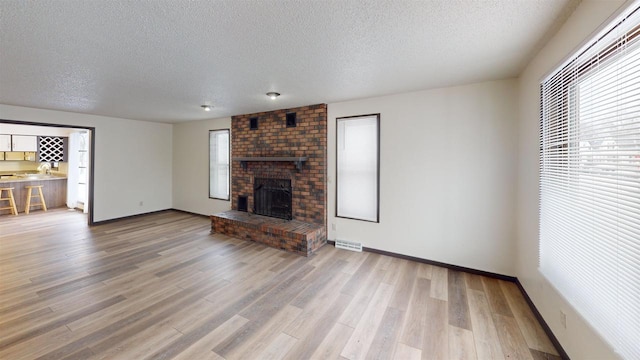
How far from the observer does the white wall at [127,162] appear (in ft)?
17.8

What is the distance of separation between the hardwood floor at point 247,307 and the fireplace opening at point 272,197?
97 cm

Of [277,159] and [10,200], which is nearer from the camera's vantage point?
[277,159]

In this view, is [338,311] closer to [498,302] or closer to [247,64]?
[498,302]

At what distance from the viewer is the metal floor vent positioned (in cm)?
402

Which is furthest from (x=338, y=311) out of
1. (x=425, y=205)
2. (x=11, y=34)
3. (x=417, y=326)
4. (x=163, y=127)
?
(x=163, y=127)

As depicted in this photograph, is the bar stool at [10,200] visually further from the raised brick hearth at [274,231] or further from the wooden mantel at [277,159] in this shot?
the wooden mantel at [277,159]

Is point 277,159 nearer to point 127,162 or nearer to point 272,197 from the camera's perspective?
point 272,197

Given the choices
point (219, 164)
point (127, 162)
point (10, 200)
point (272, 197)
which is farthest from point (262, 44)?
point (10, 200)

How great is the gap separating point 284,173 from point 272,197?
58 centimetres

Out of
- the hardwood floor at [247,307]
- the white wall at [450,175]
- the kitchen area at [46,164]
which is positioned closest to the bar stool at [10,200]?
the kitchen area at [46,164]

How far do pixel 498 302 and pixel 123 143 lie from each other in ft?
24.9

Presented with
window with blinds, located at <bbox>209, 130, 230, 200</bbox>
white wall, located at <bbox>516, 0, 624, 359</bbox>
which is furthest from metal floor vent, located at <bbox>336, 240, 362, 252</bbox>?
window with blinds, located at <bbox>209, 130, 230, 200</bbox>

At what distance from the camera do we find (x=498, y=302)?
8.42ft

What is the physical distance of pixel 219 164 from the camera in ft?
19.6
